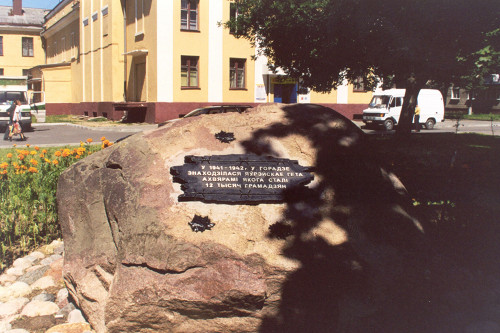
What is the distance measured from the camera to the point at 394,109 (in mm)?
26547

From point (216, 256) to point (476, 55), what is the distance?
8865mm

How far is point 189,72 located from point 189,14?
3136 millimetres

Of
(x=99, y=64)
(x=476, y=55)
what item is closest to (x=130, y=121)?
(x=99, y=64)

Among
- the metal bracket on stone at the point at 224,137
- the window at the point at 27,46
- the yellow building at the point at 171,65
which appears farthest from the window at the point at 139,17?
the window at the point at 27,46

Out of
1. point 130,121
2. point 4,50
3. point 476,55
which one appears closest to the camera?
point 476,55

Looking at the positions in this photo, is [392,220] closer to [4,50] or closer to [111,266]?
[111,266]

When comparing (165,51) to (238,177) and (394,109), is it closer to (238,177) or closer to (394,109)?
(394,109)

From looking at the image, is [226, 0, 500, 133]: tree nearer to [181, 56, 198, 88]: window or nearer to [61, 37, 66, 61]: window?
Result: [181, 56, 198, 88]: window

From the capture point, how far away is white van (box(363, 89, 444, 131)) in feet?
86.3

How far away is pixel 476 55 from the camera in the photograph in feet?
34.0

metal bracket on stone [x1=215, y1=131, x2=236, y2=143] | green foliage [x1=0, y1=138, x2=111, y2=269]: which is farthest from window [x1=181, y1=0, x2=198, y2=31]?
metal bracket on stone [x1=215, y1=131, x2=236, y2=143]

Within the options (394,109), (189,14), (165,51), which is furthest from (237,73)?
(394,109)

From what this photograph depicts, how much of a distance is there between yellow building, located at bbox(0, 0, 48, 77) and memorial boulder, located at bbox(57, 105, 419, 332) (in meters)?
54.7

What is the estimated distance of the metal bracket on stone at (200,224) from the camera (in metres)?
3.95
